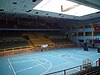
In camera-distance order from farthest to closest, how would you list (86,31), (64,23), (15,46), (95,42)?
(64,23)
(86,31)
(95,42)
(15,46)

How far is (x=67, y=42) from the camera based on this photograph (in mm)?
29609

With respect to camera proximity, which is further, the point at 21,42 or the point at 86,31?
the point at 86,31

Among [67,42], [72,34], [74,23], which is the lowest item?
[67,42]

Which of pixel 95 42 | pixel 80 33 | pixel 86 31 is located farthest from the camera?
pixel 80 33

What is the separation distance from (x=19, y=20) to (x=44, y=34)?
7934 mm

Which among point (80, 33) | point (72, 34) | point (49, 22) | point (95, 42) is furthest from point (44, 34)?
point (95, 42)

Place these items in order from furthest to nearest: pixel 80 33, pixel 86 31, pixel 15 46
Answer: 1. pixel 80 33
2. pixel 86 31
3. pixel 15 46

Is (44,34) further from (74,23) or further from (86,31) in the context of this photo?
(86,31)

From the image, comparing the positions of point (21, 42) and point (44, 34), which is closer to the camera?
point (21, 42)

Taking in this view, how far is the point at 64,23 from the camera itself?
3347cm

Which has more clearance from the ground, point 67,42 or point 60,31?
point 60,31

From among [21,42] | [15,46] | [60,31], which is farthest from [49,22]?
[15,46]

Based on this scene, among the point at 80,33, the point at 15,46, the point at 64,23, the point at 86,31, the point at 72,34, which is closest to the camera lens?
the point at 15,46

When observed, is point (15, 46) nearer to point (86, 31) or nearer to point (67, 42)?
point (67, 42)
